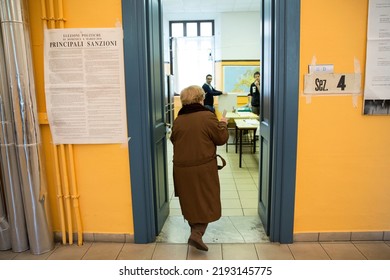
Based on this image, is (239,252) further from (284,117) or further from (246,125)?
(246,125)

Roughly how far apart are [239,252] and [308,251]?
59 centimetres

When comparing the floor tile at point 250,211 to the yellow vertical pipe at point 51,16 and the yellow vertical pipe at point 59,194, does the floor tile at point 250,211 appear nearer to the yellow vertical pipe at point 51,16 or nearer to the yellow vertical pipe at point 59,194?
the yellow vertical pipe at point 59,194

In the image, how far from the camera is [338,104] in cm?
252

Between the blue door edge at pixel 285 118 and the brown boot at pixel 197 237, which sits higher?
the blue door edge at pixel 285 118

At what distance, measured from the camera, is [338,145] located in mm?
2570

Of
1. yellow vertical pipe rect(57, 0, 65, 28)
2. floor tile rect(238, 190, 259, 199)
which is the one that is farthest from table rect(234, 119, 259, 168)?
yellow vertical pipe rect(57, 0, 65, 28)

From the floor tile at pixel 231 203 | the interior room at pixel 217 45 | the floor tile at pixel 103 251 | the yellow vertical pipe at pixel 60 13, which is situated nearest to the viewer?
the yellow vertical pipe at pixel 60 13

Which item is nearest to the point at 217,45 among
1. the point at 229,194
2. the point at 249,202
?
the point at 229,194

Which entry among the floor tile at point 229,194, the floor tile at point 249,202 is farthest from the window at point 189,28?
the floor tile at point 249,202

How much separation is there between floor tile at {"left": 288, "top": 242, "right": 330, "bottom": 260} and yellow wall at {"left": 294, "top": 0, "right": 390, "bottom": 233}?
13cm

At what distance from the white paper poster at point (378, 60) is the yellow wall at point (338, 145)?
0.17ft

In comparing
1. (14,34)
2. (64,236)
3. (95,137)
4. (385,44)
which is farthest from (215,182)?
(14,34)

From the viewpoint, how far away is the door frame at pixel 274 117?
2.40 metres

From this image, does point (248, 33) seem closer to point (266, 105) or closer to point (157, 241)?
point (266, 105)
